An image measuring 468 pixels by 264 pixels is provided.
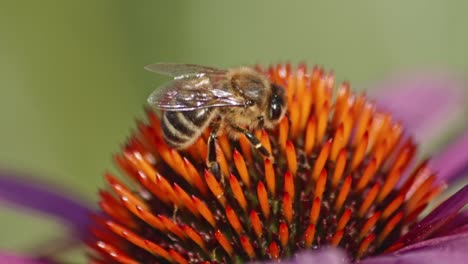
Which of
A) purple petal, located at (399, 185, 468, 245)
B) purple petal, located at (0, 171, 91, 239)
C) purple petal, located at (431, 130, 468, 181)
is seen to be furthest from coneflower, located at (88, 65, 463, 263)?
purple petal, located at (0, 171, 91, 239)

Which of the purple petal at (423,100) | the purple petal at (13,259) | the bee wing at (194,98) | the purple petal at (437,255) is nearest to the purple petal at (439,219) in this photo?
the purple petal at (437,255)

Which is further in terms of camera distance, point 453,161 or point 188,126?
point 453,161

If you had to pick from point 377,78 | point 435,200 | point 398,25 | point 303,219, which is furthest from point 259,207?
point 398,25

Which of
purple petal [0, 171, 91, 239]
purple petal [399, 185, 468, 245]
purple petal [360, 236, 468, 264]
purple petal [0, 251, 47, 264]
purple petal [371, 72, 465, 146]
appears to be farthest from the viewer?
purple petal [371, 72, 465, 146]

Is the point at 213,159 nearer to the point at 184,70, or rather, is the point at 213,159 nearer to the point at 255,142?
the point at 255,142

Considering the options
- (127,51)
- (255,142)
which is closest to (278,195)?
(255,142)

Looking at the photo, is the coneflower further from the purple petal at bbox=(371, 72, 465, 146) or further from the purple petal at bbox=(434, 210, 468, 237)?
the purple petal at bbox=(371, 72, 465, 146)
